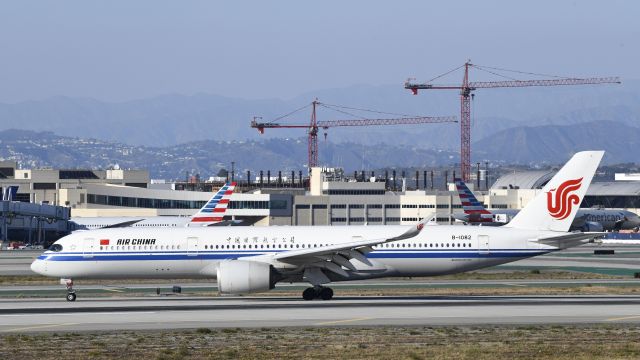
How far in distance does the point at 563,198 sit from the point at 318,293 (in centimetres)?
1135

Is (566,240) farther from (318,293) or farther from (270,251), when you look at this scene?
(270,251)

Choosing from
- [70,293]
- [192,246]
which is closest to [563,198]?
[192,246]

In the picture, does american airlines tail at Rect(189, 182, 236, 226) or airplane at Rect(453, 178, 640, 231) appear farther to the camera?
airplane at Rect(453, 178, 640, 231)

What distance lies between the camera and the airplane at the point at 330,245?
4847cm

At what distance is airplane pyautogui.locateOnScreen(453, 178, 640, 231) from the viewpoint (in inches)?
4631

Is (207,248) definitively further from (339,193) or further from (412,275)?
(339,193)

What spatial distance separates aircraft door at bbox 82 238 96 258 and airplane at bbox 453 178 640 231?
6932 centimetres

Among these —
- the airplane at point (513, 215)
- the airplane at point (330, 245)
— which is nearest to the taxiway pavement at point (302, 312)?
the airplane at point (330, 245)

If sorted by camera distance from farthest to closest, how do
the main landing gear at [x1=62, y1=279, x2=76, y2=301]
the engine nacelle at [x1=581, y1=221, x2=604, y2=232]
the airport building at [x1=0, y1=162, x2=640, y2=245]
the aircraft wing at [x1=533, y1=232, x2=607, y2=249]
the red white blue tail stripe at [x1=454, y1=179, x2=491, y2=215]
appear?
1. the airport building at [x1=0, y1=162, x2=640, y2=245]
2. the engine nacelle at [x1=581, y1=221, x2=604, y2=232]
3. the red white blue tail stripe at [x1=454, y1=179, x2=491, y2=215]
4. the main landing gear at [x1=62, y1=279, x2=76, y2=301]
5. the aircraft wing at [x1=533, y1=232, x2=607, y2=249]

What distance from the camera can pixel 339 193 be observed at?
163 meters

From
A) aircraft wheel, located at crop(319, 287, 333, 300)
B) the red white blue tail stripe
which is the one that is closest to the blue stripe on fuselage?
aircraft wheel, located at crop(319, 287, 333, 300)

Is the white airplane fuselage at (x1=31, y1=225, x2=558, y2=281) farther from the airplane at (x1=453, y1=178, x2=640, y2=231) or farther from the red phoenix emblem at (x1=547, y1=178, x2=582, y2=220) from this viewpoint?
the airplane at (x1=453, y1=178, x2=640, y2=231)

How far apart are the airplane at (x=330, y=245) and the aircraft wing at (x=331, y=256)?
9cm

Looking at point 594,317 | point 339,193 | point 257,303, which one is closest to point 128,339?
point 257,303
